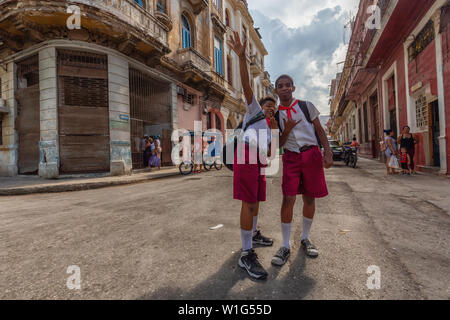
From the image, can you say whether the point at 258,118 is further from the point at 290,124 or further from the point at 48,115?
the point at 48,115

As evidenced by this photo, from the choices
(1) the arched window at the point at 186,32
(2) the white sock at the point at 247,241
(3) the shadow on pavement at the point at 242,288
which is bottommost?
(3) the shadow on pavement at the point at 242,288

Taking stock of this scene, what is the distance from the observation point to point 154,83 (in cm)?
1208

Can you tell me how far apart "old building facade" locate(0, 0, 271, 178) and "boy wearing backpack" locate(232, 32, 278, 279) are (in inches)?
334

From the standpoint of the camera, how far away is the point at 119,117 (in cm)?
932

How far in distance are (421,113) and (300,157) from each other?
9.03 metres

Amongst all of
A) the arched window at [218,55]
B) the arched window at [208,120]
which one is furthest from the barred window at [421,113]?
the arched window at [218,55]

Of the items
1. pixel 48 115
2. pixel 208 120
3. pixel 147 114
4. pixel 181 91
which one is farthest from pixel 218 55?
pixel 48 115

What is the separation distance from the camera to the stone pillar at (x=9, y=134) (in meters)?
9.76

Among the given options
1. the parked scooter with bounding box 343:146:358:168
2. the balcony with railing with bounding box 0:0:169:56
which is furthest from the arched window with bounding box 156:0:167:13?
the parked scooter with bounding box 343:146:358:168

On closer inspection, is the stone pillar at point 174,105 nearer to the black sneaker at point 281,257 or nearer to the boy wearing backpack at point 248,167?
the boy wearing backpack at point 248,167

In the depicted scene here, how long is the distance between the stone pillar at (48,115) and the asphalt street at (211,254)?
5812 millimetres
